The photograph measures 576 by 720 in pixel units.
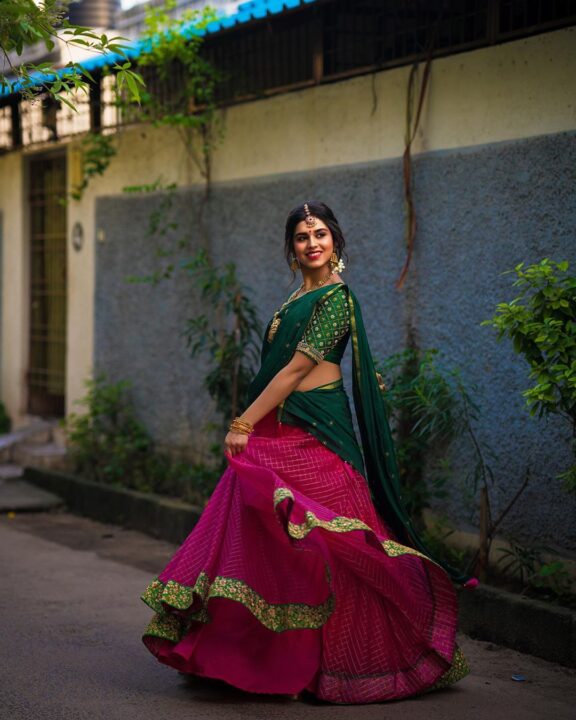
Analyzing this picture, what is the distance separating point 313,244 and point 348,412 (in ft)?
2.37

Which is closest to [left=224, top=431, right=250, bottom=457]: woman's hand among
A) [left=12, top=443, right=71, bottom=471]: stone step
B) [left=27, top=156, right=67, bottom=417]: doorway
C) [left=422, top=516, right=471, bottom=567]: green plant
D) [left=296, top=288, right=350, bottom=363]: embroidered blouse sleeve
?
[left=296, top=288, right=350, bottom=363]: embroidered blouse sleeve

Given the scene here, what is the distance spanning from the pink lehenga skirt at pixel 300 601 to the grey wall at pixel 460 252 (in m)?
1.52

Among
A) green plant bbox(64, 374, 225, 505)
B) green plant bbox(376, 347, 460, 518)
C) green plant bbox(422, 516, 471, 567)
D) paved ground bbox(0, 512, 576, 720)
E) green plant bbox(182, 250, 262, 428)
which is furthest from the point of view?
green plant bbox(64, 374, 225, 505)

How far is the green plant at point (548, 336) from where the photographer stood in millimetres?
4871

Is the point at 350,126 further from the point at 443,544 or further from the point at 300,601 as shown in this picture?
the point at 300,601

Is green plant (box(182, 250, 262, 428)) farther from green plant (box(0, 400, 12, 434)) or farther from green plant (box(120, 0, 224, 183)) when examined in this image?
green plant (box(0, 400, 12, 434))

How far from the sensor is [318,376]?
470 cm

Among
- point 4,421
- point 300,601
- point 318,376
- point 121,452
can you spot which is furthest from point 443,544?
point 4,421

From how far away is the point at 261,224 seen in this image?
8.11 meters

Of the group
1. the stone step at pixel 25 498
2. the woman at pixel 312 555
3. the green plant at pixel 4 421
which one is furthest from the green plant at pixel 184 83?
the green plant at pixel 4 421

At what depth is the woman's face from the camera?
4695 millimetres

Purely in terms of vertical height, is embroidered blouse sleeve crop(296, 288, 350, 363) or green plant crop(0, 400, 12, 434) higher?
embroidered blouse sleeve crop(296, 288, 350, 363)

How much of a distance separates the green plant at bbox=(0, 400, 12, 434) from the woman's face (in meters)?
7.72

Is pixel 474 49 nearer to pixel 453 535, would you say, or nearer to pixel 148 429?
pixel 453 535
